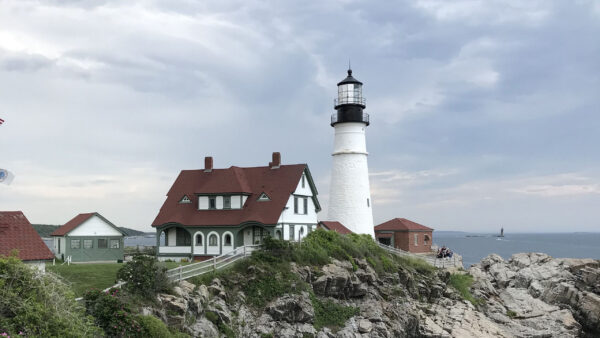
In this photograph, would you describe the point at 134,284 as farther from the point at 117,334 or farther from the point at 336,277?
the point at 336,277

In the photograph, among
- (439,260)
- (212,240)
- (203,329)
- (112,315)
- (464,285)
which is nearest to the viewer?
(112,315)

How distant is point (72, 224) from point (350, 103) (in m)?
22.3

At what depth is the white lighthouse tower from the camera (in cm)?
4284

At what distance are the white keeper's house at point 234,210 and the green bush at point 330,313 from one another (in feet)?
24.4

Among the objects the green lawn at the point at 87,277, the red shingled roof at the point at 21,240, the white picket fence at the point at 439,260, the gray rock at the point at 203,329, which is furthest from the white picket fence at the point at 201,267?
the white picket fence at the point at 439,260

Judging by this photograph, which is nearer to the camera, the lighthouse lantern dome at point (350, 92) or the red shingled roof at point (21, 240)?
the red shingled roof at point (21, 240)

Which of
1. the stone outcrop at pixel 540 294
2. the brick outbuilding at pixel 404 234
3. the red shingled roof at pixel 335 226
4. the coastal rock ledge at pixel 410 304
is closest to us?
the coastal rock ledge at pixel 410 304

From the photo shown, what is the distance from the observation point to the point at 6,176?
1867 cm

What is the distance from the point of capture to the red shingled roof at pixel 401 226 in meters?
49.0

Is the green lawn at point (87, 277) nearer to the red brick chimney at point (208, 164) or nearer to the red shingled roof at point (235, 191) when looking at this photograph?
the red shingled roof at point (235, 191)

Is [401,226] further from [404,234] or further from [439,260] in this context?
[439,260]

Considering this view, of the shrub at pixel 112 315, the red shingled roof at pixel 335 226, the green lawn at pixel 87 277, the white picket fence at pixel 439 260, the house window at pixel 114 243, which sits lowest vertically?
the white picket fence at pixel 439 260

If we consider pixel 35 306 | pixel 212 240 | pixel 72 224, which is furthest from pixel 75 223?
pixel 35 306

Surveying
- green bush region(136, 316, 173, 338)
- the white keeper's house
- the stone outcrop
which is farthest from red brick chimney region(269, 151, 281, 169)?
green bush region(136, 316, 173, 338)
